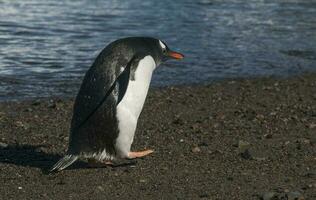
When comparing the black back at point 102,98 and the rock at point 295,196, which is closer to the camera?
the rock at point 295,196

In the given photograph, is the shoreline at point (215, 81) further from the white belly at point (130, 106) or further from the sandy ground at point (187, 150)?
the white belly at point (130, 106)

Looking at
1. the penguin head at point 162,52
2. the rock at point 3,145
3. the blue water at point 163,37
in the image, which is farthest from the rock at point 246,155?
the blue water at point 163,37

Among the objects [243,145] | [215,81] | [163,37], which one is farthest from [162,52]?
[163,37]

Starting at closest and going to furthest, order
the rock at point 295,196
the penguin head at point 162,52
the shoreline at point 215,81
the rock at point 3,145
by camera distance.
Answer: the rock at point 295,196 → the penguin head at point 162,52 → the rock at point 3,145 → the shoreline at point 215,81

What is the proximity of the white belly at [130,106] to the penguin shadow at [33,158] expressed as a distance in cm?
21

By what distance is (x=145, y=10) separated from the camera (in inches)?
677

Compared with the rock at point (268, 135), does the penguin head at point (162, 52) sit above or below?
above

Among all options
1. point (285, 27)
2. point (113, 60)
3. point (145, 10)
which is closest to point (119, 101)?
point (113, 60)

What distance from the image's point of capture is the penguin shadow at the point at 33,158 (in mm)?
6289

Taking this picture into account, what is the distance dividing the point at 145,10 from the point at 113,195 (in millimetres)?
11990

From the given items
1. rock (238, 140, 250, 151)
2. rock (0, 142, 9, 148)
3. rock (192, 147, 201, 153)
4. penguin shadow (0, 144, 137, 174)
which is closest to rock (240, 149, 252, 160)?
rock (238, 140, 250, 151)

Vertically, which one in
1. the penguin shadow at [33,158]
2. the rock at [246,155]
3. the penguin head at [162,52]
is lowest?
the rock at [246,155]

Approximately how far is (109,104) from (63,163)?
58 centimetres

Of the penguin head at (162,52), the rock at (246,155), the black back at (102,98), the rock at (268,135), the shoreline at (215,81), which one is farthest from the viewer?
the shoreline at (215,81)
